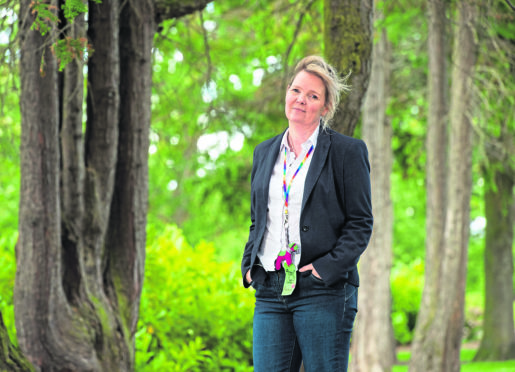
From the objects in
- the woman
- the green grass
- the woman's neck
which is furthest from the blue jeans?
the green grass

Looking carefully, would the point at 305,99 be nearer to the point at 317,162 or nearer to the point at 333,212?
the point at 317,162

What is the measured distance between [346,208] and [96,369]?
2.43 m

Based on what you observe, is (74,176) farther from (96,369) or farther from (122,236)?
(96,369)

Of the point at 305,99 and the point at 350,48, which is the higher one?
the point at 350,48

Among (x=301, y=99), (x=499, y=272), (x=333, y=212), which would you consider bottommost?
(x=499, y=272)

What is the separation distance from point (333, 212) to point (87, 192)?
98.6 inches

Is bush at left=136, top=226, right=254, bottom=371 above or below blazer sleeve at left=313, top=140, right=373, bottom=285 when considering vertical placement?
below

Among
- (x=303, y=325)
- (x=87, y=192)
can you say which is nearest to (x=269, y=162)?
(x=303, y=325)

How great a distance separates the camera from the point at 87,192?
4844mm

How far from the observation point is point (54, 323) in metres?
4.41

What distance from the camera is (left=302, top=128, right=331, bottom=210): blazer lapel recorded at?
112 inches

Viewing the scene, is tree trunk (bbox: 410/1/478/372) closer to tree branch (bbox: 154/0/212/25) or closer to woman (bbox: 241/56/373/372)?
tree branch (bbox: 154/0/212/25)

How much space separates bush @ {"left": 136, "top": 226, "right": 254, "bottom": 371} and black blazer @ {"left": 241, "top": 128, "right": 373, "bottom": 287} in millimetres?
3355

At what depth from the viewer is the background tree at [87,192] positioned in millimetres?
4383
